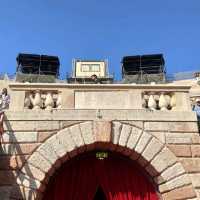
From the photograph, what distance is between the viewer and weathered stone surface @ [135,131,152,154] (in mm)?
7293

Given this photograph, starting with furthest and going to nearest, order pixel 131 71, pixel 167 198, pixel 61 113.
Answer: pixel 131 71, pixel 61 113, pixel 167 198

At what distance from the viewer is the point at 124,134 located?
7387 mm

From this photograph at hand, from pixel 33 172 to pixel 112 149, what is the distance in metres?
1.78

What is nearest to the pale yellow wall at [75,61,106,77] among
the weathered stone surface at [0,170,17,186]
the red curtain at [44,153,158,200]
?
the red curtain at [44,153,158,200]

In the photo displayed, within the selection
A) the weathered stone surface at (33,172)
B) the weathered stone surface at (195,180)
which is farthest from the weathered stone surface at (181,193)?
the weathered stone surface at (33,172)

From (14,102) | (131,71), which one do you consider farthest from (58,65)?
(14,102)

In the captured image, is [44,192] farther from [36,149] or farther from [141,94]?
[141,94]

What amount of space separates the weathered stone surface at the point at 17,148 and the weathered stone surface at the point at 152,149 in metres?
2.31

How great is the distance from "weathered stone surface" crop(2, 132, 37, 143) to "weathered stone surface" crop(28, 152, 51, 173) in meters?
0.38

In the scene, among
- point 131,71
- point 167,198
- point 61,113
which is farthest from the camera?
point 131,71

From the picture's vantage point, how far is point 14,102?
7.68m

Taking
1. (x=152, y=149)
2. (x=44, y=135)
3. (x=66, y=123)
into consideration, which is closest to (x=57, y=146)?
(x=44, y=135)

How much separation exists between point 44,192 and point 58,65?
62.5 ft

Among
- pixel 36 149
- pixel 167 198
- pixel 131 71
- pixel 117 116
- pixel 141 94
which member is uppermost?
pixel 131 71
